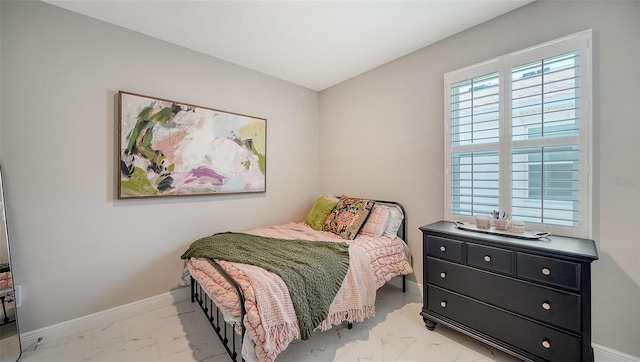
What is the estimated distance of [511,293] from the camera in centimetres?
169

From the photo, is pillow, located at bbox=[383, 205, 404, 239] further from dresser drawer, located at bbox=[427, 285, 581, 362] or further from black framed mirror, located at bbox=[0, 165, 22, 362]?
black framed mirror, located at bbox=[0, 165, 22, 362]

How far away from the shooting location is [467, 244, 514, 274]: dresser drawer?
1.71 meters

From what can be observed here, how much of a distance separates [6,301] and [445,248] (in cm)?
336

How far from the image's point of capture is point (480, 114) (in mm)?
2279

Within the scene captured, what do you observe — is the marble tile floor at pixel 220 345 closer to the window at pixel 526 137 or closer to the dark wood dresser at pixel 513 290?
the dark wood dresser at pixel 513 290

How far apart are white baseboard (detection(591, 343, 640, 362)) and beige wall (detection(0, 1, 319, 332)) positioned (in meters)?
3.42

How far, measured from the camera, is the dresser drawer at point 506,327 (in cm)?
148

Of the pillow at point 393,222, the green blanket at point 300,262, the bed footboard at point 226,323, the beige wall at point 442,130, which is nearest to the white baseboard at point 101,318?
the bed footboard at point 226,323

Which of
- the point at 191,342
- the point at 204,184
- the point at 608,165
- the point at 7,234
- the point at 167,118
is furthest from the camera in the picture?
the point at 204,184

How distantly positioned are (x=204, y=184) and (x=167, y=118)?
0.76 meters

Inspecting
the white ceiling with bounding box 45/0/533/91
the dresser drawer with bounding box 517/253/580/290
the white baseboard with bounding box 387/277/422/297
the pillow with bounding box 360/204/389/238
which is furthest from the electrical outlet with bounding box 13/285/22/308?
the dresser drawer with bounding box 517/253/580/290

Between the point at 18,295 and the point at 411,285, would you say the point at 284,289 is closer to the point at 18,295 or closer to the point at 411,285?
the point at 411,285

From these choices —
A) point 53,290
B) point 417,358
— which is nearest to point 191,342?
point 53,290

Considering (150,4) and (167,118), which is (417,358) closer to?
(167,118)
